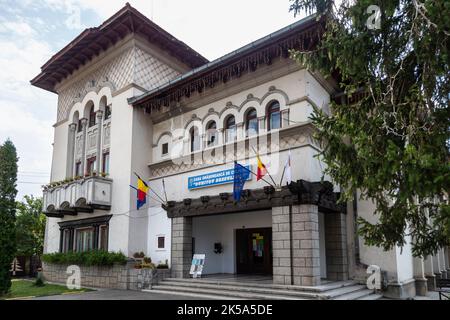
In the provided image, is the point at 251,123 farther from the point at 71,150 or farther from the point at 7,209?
the point at 71,150

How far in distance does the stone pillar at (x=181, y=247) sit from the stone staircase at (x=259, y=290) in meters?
0.52

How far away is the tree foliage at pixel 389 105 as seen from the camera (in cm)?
634

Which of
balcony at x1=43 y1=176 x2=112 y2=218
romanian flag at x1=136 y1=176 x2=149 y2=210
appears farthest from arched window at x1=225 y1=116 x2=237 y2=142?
balcony at x1=43 y1=176 x2=112 y2=218

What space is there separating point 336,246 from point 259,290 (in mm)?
3427

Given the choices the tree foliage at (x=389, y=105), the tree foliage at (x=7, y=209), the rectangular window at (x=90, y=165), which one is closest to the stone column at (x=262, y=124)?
the tree foliage at (x=389, y=105)

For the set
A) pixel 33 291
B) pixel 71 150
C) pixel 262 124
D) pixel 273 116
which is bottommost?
pixel 33 291

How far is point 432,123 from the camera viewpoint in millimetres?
6539

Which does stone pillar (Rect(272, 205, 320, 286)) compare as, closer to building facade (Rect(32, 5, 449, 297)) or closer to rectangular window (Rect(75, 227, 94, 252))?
building facade (Rect(32, 5, 449, 297))

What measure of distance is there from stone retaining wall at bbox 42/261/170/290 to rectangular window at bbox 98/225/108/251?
2.93 ft

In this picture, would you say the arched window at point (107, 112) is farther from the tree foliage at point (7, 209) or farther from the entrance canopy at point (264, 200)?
the entrance canopy at point (264, 200)

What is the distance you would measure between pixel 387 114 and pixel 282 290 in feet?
20.9

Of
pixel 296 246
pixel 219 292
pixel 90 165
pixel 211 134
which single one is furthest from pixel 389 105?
Answer: pixel 90 165

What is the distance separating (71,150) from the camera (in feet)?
65.9

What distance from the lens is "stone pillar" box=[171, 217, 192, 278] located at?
14.8 metres
